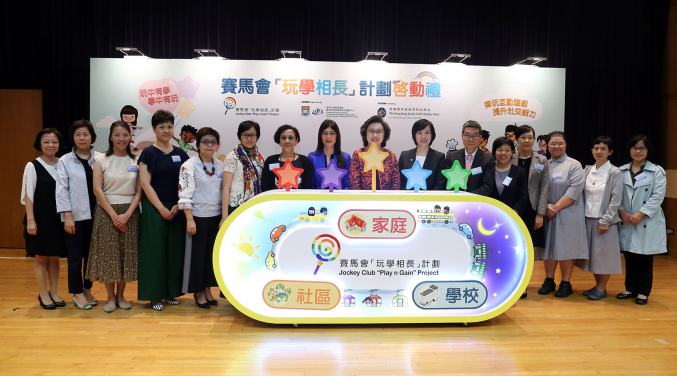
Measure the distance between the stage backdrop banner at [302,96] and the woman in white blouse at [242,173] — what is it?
1607 millimetres

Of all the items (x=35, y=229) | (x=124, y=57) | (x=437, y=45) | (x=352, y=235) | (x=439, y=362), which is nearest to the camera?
(x=439, y=362)

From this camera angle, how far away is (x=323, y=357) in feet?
7.52

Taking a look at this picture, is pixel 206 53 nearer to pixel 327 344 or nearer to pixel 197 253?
pixel 197 253

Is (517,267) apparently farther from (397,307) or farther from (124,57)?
(124,57)

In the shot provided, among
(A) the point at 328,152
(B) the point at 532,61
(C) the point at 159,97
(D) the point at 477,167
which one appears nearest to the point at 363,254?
(A) the point at 328,152

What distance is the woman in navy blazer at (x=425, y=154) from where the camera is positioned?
10.5 feet

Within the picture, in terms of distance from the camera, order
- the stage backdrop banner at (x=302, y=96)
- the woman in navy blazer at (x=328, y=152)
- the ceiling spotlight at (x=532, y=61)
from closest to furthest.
A: the woman in navy blazer at (x=328, y=152), the stage backdrop banner at (x=302, y=96), the ceiling spotlight at (x=532, y=61)

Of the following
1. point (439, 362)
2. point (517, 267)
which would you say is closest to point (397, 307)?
point (439, 362)

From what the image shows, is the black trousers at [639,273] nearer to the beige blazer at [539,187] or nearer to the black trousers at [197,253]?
the beige blazer at [539,187]

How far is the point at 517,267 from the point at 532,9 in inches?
155

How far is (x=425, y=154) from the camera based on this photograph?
3281 mm

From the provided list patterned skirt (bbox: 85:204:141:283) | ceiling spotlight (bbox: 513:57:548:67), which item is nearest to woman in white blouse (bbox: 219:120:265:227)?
patterned skirt (bbox: 85:204:141:283)

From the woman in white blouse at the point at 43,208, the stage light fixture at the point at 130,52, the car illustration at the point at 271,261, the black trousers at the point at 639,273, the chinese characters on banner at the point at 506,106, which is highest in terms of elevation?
the stage light fixture at the point at 130,52

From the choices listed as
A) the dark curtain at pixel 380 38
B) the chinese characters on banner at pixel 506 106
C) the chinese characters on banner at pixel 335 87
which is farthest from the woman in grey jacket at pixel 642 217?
the chinese characters on banner at pixel 335 87
